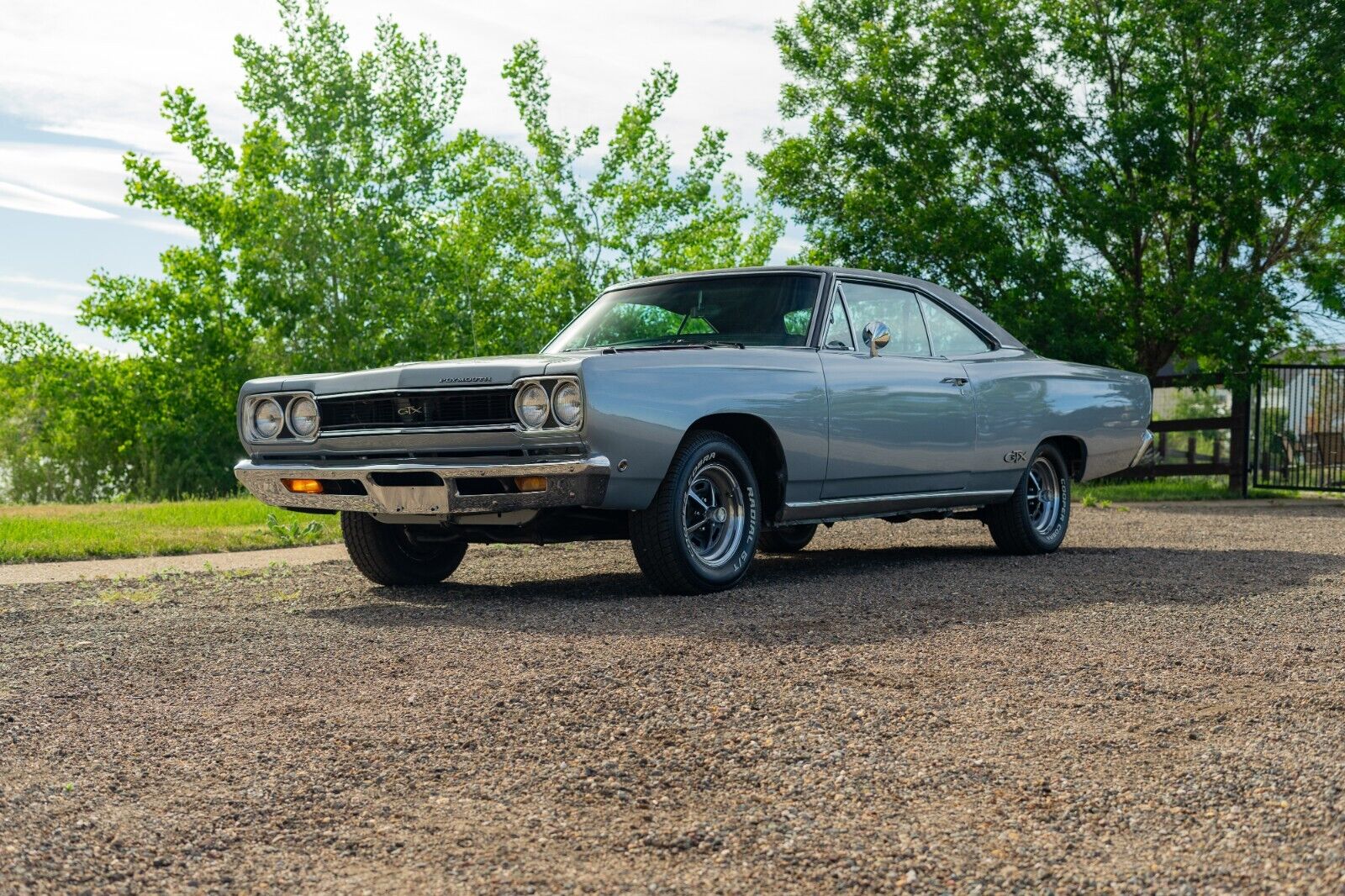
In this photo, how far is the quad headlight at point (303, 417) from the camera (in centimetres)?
741

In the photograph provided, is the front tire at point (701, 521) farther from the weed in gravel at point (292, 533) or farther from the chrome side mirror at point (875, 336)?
the weed in gravel at point (292, 533)

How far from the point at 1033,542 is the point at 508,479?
14.2 feet

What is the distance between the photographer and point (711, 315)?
8.26 metres

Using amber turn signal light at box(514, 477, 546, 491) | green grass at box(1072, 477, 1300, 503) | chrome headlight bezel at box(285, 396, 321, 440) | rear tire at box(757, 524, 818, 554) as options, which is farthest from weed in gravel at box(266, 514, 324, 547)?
green grass at box(1072, 477, 1300, 503)

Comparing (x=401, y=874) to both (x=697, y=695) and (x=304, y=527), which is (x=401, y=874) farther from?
(x=304, y=527)

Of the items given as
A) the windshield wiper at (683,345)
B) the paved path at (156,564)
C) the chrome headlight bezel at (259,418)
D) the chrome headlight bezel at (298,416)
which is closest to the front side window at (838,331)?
the windshield wiper at (683,345)

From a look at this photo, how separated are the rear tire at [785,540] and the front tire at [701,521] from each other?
278 centimetres

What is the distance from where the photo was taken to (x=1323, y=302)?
2041 centimetres

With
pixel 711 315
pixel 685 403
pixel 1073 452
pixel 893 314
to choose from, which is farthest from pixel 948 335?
pixel 685 403

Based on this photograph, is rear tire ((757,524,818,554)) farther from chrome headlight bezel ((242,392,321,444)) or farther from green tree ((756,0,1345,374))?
green tree ((756,0,1345,374))

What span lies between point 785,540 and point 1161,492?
34.5ft

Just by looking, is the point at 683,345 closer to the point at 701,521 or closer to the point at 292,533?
the point at 701,521

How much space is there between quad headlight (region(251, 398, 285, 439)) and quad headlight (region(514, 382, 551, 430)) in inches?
59.6

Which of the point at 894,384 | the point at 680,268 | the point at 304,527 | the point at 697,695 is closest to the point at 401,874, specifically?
the point at 697,695
